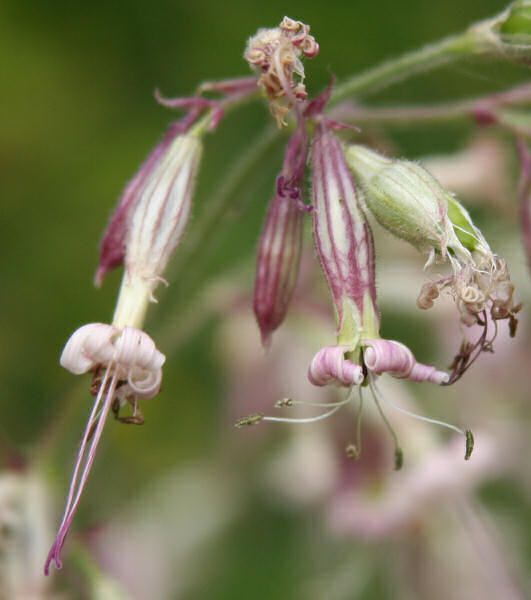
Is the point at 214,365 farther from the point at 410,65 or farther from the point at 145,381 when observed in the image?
the point at 145,381

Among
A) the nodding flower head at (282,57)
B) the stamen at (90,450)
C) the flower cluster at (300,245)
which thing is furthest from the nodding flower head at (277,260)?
the stamen at (90,450)

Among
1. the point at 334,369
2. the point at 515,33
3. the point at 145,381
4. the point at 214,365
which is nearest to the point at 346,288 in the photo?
the point at 334,369

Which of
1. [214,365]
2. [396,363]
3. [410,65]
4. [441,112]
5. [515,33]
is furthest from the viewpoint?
[214,365]

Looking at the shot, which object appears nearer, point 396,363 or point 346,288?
point 396,363

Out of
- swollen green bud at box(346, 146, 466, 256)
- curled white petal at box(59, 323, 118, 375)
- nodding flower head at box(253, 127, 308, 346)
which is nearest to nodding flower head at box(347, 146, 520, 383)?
swollen green bud at box(346, 146, 466, 256)

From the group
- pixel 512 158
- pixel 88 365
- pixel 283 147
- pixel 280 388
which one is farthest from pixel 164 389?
pixel 88 365

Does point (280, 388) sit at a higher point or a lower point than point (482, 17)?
lower

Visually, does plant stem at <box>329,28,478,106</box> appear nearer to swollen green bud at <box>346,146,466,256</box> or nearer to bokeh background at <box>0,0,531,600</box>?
bokeh background at <box>0,0,531,600</box>

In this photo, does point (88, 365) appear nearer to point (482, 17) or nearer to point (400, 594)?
point (400, 594)
